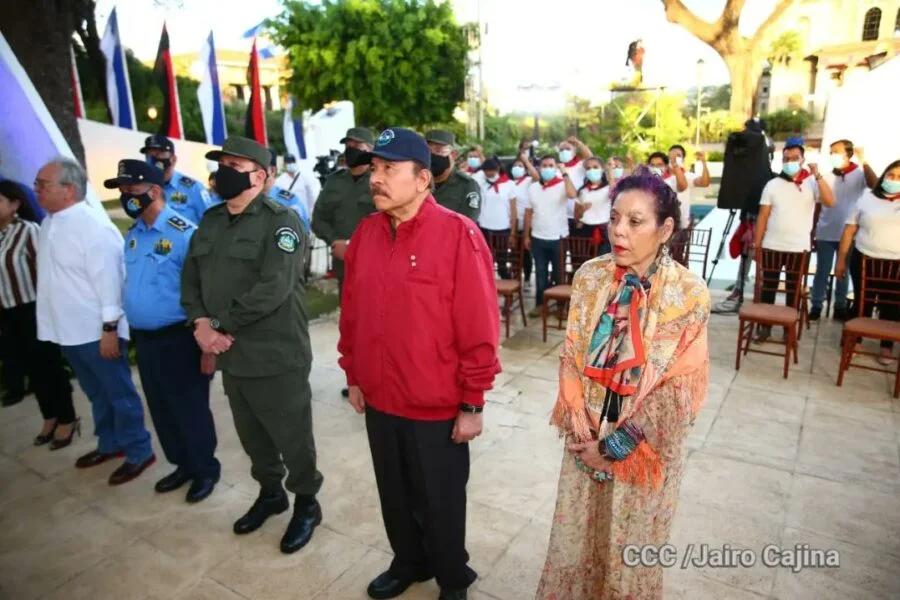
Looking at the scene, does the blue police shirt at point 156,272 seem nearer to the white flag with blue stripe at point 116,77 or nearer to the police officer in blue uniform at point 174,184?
the police officer in blue uniform at point 174,184

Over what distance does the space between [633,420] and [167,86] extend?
24.2ft

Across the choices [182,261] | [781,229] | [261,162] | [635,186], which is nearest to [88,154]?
[182,261]

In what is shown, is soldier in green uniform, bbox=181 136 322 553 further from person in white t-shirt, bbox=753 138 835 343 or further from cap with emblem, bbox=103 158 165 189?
person in white t-shirt, bbox=753 138 835 343

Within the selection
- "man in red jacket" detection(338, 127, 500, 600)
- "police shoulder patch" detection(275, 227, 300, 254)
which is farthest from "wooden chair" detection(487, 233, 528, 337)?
"man in red jacket" detection(338, 127, 500, 600)

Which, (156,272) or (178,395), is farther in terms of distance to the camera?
(178,395)

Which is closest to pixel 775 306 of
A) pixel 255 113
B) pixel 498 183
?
pixel 498 183

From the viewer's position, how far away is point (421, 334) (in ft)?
6.73

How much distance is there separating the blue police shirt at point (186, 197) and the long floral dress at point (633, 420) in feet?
14.1

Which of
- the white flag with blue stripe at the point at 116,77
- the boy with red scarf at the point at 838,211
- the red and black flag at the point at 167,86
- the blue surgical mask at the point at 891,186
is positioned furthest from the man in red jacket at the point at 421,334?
the red and black flag at the point at 167,86

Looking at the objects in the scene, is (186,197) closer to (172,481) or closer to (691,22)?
(172,481)

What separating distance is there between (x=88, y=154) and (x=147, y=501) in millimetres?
4821

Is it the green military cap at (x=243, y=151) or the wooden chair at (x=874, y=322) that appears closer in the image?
the green military cap at (x=243, y=151)

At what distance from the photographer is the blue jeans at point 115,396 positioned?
11.1ft

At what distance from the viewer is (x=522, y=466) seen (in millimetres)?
3477
